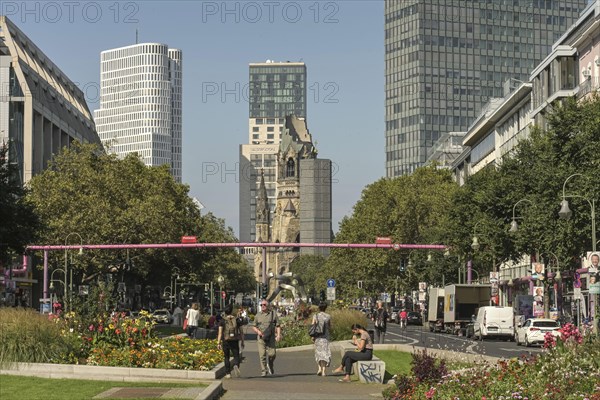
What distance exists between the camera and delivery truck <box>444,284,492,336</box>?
8306 cm

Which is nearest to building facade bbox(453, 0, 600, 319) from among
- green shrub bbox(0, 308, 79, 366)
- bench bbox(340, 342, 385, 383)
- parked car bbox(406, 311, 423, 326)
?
parked car bbox(406, 311, 423, 326)

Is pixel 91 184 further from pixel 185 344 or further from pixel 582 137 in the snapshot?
pixel 185 344

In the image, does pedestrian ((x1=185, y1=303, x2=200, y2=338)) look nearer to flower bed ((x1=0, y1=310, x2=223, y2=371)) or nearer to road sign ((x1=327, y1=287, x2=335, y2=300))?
flower bed ((x1=0, y1=310, x2=223, y2=371))

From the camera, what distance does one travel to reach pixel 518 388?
768 inches

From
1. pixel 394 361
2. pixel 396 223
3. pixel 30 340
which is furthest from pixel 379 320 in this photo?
pixel 396 223

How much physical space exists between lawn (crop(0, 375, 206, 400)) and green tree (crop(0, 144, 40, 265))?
3026cm

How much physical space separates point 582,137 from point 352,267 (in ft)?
291

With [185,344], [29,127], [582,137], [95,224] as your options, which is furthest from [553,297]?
[185,344]

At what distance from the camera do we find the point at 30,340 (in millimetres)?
29250

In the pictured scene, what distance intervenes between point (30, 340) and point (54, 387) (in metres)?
5.31

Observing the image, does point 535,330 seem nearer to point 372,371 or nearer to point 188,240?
point 372,371

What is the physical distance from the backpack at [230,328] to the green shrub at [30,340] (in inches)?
164

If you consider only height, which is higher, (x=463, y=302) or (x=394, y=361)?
(x=463, y=302)

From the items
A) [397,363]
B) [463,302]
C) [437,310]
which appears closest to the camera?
[397,363]
